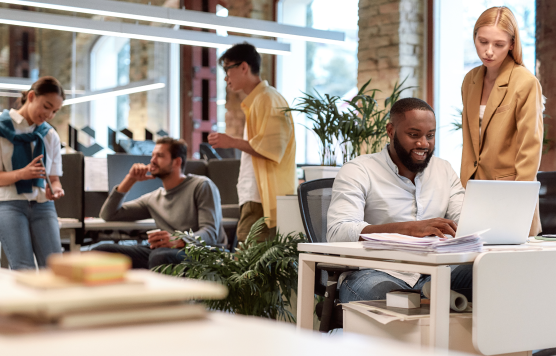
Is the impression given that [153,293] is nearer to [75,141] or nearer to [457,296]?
[457,296]

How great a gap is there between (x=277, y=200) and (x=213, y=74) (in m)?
6.03

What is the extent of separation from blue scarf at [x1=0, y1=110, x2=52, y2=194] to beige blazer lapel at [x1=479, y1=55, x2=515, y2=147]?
6.93 feet

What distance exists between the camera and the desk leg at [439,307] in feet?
4.87

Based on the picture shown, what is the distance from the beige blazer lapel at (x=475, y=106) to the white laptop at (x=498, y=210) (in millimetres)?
719

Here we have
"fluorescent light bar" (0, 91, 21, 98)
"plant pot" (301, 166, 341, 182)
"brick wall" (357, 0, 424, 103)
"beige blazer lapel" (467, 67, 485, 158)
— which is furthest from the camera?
"fluorescent light bar" (0, 91, 21, 98)

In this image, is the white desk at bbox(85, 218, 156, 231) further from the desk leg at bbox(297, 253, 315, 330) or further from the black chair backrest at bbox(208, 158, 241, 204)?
the desk leg at bbox(297, 253, 315, 330)

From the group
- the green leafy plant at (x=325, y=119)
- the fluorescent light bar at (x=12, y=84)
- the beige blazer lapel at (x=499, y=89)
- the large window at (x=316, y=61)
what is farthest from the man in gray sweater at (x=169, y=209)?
the fluorescent light bar at (x=12, y=84)

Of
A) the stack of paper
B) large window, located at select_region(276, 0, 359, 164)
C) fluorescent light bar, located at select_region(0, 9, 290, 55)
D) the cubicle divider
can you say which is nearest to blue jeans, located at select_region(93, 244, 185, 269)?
the cubicle divider

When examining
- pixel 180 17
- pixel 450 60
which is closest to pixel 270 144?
pixel 180 17

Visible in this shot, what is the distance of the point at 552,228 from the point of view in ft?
10.3

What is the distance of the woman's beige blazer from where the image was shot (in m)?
2.29

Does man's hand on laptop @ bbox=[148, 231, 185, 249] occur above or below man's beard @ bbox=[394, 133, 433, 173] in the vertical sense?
below

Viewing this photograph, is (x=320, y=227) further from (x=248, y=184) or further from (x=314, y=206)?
(x=248, y=184)

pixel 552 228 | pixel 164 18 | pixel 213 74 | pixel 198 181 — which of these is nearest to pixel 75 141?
pixel 164 18
